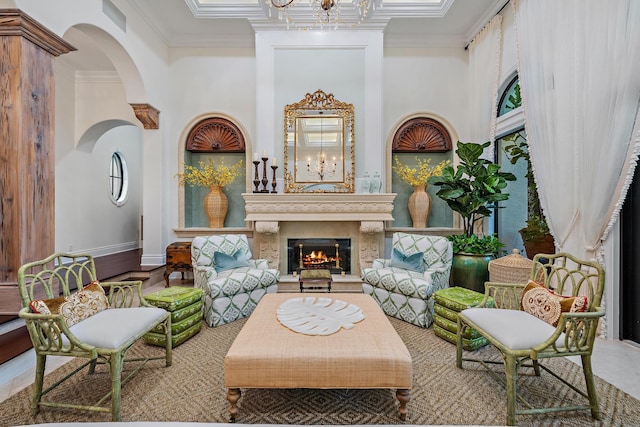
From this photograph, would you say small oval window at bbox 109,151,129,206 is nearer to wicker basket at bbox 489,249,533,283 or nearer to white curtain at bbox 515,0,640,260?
wicker basket at bbox 489,249,533,283

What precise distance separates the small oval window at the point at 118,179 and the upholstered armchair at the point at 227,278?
445cm

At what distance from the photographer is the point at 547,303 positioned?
2094mm

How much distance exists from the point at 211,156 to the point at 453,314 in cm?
477

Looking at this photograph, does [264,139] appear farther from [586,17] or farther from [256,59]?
[586,17]

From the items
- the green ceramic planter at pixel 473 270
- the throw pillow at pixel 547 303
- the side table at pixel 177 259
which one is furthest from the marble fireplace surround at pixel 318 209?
the throw pillow at pixel 547 303

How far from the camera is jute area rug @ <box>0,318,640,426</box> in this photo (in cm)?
185

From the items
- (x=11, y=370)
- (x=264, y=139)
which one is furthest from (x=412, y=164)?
(x=11, y=370)

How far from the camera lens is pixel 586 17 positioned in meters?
2.81

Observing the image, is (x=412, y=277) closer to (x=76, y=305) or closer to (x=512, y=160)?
(x=512, y=160)

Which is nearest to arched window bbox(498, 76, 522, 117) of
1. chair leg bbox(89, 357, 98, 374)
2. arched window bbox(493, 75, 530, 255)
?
arched window bbox(493, 75, 530, 255)

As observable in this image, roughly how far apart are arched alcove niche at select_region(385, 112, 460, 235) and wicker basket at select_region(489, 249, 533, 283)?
155 cm

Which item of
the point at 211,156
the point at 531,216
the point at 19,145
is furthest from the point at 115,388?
the point at 531,216

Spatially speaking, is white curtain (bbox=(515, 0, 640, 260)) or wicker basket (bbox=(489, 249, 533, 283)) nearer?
white curtain (bbox=(515, 0, 640, 260))

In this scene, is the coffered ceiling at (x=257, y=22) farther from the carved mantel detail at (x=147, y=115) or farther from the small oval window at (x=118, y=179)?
the small oval window at (x=118, y=179)
